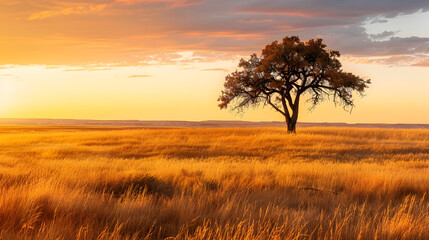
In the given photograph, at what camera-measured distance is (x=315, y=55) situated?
34.9 metres

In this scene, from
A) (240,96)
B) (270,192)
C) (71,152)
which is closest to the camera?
(270,192)

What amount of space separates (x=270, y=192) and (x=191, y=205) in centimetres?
275

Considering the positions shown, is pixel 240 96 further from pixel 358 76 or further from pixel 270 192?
pixel 270 192

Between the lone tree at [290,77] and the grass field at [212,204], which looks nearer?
the grass field at [212,204]

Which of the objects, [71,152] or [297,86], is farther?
[297,86]

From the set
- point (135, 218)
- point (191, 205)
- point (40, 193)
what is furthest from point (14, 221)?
point (191, 205)

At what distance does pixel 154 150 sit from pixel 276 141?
900cm

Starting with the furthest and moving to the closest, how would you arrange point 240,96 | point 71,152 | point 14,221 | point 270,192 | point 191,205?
1. point 240,96
2. point 71,152
3. point 270,192
4. point 191,205
5. point 14,221

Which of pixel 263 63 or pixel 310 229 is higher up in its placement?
pixel 263 63

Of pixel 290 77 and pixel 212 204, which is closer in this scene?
pixel 212 204

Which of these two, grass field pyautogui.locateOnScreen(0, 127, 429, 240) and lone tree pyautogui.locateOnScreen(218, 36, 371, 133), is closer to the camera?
grass field pyautogui.locateOnScreen(0, 127, 429, 240)

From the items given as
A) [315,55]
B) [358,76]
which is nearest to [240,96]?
[315,55]

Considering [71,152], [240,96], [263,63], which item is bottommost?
[71,152]

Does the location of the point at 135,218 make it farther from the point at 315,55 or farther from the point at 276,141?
the point at 315,55
